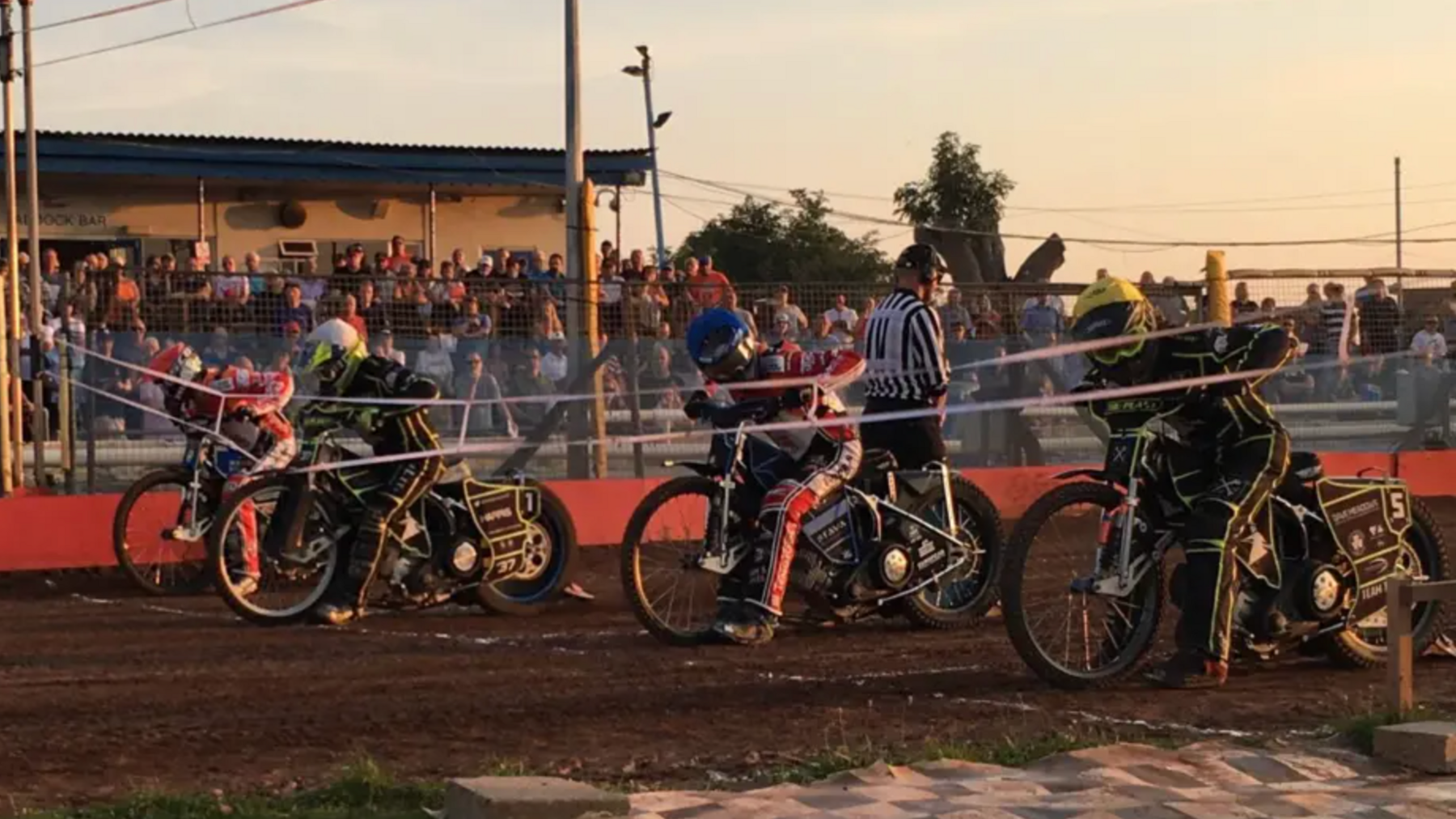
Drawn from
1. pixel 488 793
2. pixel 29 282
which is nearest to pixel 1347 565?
pixel 488 793

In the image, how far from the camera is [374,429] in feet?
39.3

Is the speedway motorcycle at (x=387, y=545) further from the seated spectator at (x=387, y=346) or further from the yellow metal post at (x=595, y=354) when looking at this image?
the yellow metal post at (x=595, y=354)

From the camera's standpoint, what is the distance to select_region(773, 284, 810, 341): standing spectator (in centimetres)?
1670

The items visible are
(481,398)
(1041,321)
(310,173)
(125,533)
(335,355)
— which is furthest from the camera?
(310,173)

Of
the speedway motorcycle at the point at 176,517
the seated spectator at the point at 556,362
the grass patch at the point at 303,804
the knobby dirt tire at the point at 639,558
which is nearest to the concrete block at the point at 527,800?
the grass patch at the point at 303,804

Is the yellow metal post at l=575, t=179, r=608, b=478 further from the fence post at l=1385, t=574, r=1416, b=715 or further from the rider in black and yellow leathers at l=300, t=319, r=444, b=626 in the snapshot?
the fence post at l=1385, t=574, r=1416, b=715

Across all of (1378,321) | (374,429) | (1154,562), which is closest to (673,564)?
(374,429)

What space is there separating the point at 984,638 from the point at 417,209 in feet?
68.4

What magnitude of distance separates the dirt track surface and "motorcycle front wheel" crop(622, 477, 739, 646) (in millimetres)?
165

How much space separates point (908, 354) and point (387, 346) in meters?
5.46

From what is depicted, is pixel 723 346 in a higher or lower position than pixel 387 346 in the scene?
lower

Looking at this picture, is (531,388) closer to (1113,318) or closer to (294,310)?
(294,310)

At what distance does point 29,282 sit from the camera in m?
16.6

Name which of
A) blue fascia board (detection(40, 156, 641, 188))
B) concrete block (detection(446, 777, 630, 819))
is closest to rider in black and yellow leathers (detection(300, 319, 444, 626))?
concrete block (detection(446, 777, 630, 819))
